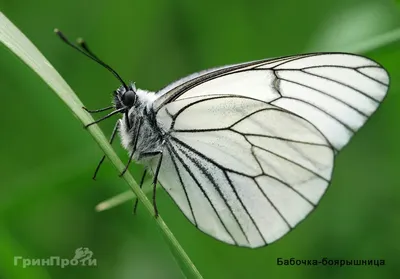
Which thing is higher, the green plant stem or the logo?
the green plant stem

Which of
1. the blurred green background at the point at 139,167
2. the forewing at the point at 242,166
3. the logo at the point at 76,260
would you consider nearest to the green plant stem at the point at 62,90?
the forewing at the point at 242,166

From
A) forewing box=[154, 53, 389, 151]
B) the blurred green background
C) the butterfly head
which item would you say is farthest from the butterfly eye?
the blurred green background

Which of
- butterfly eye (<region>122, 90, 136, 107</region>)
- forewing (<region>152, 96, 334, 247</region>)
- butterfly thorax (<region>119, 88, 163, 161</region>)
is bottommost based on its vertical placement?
forewing (<region>152, 96, 334, 247</region>)

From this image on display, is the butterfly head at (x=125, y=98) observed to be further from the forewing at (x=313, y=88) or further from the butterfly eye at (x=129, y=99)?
the forewing at (x=313, y=88)

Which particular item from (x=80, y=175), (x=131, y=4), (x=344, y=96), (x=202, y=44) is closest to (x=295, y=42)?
(x=202, y=44)

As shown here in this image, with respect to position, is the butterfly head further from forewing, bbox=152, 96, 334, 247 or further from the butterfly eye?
forewing, bbox=152, 96, 334, 247
